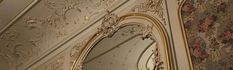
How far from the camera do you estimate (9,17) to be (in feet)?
14.1

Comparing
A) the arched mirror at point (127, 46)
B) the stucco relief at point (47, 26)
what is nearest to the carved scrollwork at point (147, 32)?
the arched mirror at point (127, 46)

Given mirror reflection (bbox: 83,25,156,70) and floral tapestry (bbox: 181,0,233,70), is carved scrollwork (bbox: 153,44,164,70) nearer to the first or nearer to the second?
mirror reflection (bbox: 83,25,156,70)

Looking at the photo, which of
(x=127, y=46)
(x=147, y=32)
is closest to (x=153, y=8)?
(x=147, y=32)

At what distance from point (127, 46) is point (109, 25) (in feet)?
1.31

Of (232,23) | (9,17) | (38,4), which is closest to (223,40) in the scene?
(232,23)

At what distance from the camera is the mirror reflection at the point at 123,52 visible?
2.94 m

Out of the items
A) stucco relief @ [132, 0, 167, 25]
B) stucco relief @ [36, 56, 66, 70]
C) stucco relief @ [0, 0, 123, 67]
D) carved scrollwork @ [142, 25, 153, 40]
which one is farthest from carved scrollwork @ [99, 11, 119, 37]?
stucco relief @ [36, 56, 66, 70]

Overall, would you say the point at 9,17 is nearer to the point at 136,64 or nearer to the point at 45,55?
the point at 45,55

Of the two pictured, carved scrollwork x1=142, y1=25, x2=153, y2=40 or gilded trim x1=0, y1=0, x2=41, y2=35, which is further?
gilded trim x1=0, y1=0, x2=41, y2=35

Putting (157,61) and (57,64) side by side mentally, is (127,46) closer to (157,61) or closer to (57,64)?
(157,61)

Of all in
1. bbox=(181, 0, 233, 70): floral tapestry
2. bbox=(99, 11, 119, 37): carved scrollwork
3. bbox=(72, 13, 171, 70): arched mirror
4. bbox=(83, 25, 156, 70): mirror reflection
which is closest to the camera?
bbox=(181, 0, 233, 70): floral tapestry

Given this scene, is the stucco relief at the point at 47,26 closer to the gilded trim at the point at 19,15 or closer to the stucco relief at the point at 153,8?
the gilded trim at the point at 19,15

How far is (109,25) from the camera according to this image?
346 centimetres

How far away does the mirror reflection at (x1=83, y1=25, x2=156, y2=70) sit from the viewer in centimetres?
294
